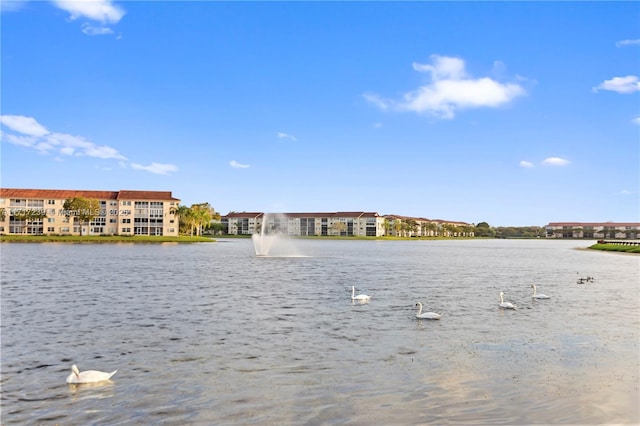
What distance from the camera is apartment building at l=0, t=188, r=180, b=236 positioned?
157750mm

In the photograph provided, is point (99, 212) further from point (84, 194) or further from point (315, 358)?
point (315, 358)

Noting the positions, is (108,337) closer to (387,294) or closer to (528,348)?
(528,348)

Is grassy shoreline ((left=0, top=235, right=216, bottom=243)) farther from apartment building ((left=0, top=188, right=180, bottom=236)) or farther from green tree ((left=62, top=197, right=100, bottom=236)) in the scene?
apartment building ((left=0, top=188, right=180, bottom=236))

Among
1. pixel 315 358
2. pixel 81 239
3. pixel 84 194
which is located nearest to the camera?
pixel 315 358

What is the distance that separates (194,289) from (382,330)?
18376 millimetres

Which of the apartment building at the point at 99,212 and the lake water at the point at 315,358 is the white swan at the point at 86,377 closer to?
the lake water at the point at 315,358

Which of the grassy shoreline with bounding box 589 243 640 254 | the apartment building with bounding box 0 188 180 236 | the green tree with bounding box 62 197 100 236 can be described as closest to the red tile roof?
the apartment building with bounding box 0 188 180 236

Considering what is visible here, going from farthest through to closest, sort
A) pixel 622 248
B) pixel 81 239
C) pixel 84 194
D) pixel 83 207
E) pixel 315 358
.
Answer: pixel 84 194
pixel 83 207
pixel 81 239
pixel 622 248
pixel 315 358

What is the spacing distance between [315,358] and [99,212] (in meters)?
158

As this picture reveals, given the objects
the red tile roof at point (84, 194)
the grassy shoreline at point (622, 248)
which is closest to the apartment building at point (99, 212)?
the red tile roof at point (84, 194)

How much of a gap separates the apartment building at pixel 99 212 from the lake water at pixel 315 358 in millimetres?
134402

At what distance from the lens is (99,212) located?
160 meters

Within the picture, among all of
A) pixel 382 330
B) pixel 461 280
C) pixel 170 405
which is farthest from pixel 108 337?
pixel 461 280

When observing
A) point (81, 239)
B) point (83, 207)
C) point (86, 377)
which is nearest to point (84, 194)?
point (83, 207)
